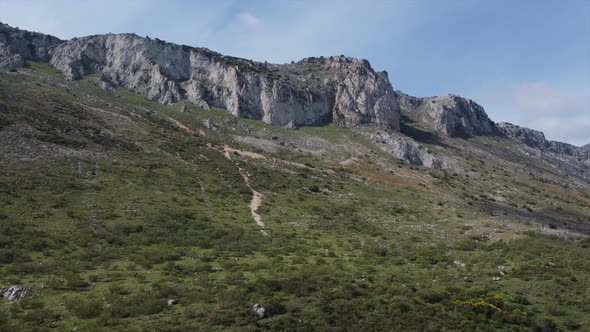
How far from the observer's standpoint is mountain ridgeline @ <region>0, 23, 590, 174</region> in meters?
128

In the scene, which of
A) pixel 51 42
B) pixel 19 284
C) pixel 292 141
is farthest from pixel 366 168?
pixel 51 42

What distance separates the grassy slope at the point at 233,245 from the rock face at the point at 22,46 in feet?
Answer: 100

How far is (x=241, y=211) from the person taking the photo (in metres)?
58.6

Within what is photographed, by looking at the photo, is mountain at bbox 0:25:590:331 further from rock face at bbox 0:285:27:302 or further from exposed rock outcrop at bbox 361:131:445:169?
exposed rock outcrop at bbox 361:131:445:169

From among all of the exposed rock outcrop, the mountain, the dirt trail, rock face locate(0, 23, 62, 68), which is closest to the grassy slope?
the mountain

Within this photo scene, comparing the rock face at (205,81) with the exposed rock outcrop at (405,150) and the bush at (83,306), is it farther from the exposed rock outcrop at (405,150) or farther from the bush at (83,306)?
the bush at (83,306)

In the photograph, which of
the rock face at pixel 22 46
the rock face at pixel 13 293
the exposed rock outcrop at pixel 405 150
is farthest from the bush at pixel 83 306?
the rock face at pixel 22 46

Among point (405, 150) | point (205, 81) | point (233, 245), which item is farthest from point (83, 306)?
point (205, 81)

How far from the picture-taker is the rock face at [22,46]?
391ft

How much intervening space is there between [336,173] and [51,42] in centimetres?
10758

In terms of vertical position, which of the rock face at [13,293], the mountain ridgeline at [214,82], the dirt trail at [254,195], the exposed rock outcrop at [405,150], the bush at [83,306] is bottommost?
the rock face at [13,293]

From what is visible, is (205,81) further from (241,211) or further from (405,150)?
(241,211)

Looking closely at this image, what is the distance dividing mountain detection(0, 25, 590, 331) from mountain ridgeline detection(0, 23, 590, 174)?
647mm

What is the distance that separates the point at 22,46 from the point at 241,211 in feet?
369
